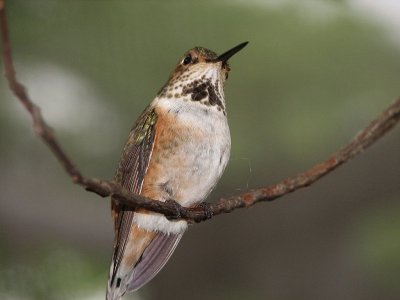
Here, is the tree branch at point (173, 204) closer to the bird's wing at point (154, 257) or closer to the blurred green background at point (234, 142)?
the bird's wing at point (154, 257)

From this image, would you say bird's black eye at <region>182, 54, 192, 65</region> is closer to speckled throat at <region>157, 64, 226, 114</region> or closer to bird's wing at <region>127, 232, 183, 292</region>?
speckled throat at <region>157, 64, 226, 114</region>

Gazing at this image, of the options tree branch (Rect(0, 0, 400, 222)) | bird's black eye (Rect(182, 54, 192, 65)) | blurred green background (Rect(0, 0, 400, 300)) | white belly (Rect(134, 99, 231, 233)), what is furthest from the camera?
blurred green background (Rect(0, 0, 400, 300))

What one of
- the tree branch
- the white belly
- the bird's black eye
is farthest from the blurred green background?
the tree branch

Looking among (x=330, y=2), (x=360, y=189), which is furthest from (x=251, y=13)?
(x=360, y=189)

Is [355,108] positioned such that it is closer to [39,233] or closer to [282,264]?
[282,264]

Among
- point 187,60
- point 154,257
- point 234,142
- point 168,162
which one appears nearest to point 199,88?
point 187,60

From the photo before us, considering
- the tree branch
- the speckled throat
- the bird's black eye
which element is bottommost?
the tree branch
